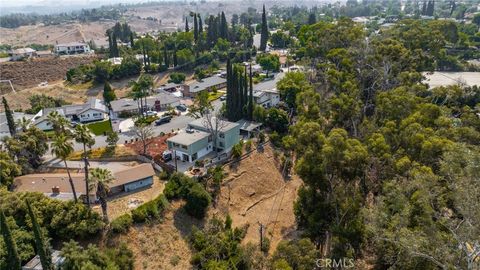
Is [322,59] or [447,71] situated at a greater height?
[322,59]

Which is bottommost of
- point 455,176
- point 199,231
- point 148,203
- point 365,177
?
point 199,231

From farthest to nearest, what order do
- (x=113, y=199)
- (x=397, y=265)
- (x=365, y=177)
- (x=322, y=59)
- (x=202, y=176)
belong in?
(x=322, y=59) < (x=202, y=176) < (x=113, y=199) < (x=365, y=177) < (x=397, y=265)

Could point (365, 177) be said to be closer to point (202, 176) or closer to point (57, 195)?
point (202, 176)

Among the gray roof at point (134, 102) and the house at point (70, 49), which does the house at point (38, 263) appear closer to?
the gray roof at point (134, 102)

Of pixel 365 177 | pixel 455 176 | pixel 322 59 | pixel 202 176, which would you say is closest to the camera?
pixel 455 176

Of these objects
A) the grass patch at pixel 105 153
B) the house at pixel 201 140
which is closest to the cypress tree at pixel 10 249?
the grass patch at pixel 105 153

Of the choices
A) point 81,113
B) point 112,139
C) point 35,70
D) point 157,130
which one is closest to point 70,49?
point 35,70

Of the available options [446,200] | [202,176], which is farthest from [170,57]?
[446,200]

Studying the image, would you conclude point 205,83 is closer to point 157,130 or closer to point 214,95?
point 214,95
